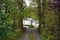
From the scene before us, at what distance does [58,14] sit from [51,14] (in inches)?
15.6

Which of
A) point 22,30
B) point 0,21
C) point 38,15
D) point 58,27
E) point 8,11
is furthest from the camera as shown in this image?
point 22,30

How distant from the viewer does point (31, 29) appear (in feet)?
44.9

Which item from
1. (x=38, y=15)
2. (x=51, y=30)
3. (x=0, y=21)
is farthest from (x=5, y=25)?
(x=38, y=15)

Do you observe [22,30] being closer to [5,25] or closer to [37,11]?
[37,11]

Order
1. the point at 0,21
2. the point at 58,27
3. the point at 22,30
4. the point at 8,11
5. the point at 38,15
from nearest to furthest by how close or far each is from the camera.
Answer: the point at 0,21
the point at 58,27
the point at 8,11
the point at 38,15
the point at 22,30

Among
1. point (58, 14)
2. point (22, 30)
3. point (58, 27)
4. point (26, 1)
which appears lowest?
point (22, 30)

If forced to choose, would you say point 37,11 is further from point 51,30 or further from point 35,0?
point 51,30

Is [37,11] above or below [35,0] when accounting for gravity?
below

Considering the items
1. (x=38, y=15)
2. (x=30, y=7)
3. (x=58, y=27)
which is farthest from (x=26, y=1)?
(x=58, y=27)

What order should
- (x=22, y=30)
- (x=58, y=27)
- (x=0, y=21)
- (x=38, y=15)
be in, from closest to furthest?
1. (x=0, y=21)
2. (x=58, y=27)
3. (x=38, y=15)
4. (x=22, y=30)

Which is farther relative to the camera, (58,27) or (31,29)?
(31,29)

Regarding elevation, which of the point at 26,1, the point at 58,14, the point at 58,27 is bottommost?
the point at 58,27

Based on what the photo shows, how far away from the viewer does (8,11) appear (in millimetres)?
7363

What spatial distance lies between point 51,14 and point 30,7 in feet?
19.1
